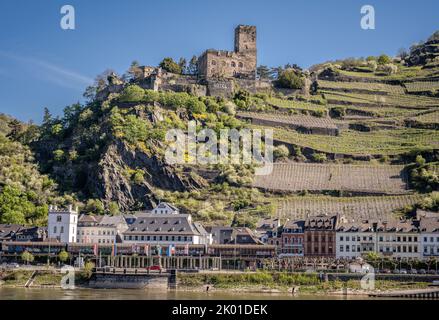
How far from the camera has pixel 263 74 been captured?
19188cm

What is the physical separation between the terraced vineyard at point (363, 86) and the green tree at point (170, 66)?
28.3 metres

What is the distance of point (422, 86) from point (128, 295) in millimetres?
104943

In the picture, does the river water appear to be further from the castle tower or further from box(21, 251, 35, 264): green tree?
the castle tower

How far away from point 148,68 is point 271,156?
123 ft

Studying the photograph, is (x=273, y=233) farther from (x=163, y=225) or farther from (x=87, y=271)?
(x=87, y=271)

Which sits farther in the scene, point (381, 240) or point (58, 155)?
point (58, 155)

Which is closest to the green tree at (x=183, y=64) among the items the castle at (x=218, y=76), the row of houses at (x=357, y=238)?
the castle at (x=218, y=76)

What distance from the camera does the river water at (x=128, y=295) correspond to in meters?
78.6

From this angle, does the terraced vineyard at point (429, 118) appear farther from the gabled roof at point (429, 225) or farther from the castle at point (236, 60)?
the gabled roof at point (429, 225)

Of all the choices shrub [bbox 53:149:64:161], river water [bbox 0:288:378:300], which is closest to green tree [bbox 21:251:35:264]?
river water [bbox 0:288:378:300]

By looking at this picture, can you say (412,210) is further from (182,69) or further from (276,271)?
(182,69)

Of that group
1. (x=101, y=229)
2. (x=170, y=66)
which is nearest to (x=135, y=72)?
(x=170, y=66)

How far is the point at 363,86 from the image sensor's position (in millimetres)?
173000
